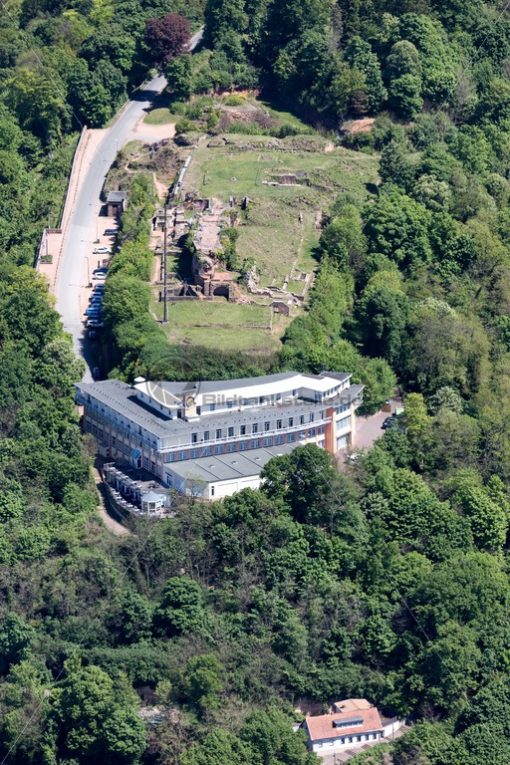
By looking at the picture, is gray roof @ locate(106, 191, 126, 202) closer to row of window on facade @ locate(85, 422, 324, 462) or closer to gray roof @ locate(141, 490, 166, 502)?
row of window on facade @ locate(85, 422, 324, 462)

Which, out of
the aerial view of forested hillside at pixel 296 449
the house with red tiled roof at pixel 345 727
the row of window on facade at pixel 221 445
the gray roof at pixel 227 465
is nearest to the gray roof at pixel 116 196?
the aerial view of forested hillside at pixel 296 449

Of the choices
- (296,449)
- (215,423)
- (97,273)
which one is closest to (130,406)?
(215,423)

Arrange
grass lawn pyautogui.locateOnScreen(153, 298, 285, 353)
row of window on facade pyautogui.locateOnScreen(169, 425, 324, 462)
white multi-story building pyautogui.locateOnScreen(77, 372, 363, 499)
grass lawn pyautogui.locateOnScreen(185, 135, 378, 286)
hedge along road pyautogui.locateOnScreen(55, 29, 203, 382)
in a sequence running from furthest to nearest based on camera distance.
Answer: grass lawn pyautogui.locateOnScreen(185, 135, 378, 286), hedge along road pyautogui.locateOnScreen(55, 29, 203, 382), grass lawn pyautogui.locateOnScreen(153, 298, 285, 353), row of window on facade pyautogui.locateOnScreen(169, 425, 324, 462), white multi-story building pyautogui.locateOnScreen(77, 372, 363, 499)

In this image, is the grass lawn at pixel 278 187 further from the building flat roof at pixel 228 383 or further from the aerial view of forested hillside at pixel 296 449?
the building flat roof at pixel 228 383

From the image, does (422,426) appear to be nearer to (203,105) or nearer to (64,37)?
(203,105)

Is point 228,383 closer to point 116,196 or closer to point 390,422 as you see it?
point 390,422

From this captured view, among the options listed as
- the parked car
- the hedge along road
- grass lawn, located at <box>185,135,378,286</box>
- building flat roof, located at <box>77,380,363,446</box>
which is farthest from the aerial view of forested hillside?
building flat roof, located at <box>77,380,363,446</box>
